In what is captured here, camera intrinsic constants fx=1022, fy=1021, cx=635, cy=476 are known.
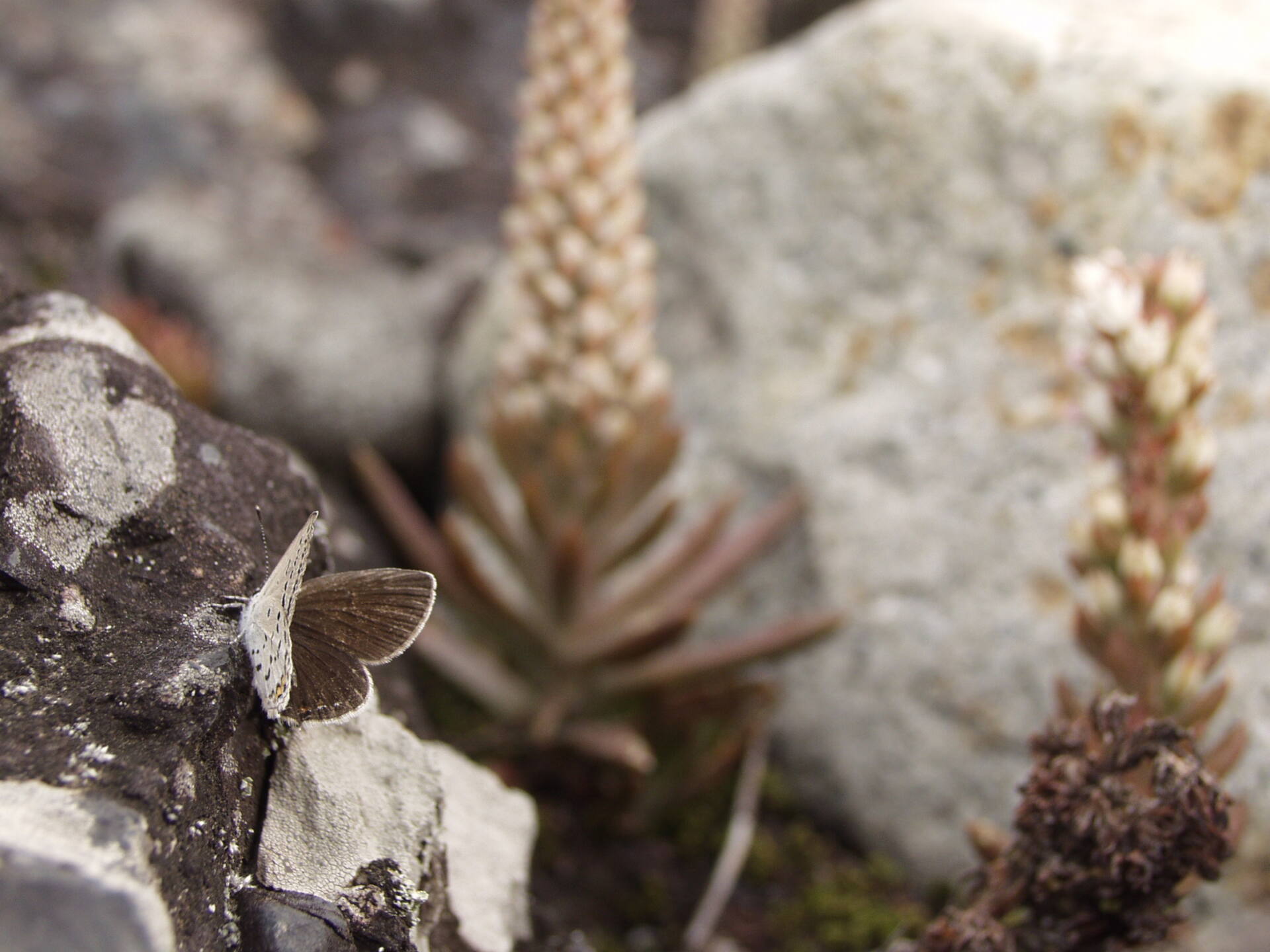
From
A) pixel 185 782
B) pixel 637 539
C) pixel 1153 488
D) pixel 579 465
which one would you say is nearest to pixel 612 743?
pixel 637 539

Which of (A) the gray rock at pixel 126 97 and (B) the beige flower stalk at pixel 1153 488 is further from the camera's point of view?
(A) the gray rock at pixel 126 97

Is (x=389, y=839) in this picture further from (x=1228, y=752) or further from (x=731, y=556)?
(x=731, y=556)

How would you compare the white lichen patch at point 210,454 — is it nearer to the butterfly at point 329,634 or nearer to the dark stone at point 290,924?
the butterfly at point 329,634

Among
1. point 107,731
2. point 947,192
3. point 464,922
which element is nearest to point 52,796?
point 107,731

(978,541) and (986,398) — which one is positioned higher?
(986,398)

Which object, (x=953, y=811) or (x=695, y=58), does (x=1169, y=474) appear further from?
(x=695, y=58)

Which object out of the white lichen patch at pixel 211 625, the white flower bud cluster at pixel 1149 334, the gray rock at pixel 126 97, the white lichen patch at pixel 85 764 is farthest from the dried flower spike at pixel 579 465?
the gray rock at pixel 126 97

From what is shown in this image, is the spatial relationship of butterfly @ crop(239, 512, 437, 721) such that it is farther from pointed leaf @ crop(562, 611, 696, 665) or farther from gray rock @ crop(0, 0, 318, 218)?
gray rock @ crop(0, 0, 318, 218)
